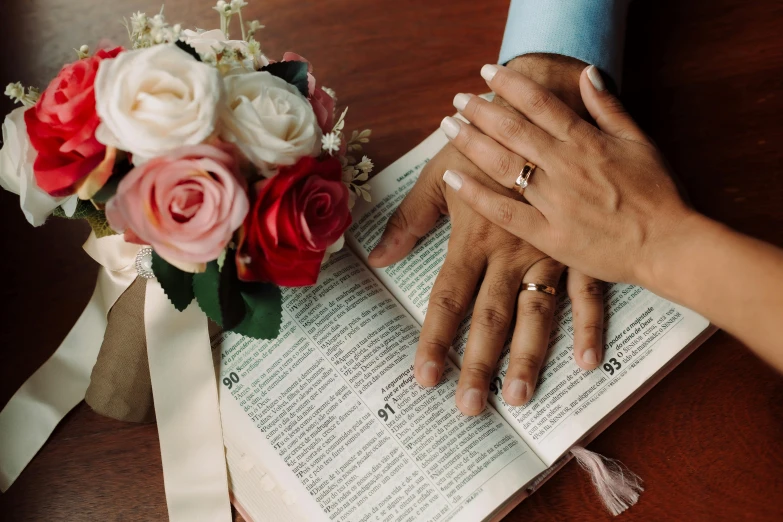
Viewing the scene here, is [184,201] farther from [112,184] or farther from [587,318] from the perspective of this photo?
[587,318]

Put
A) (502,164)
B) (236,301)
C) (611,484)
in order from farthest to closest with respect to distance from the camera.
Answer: (502,164) < (611,484) < (236,301)

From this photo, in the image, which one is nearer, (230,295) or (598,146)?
(230,295)

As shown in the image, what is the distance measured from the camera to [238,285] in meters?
0.58

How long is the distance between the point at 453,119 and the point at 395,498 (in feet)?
1.57

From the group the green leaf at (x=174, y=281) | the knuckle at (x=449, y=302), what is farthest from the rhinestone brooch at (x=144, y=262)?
the knuckle at (x=449, y=302)

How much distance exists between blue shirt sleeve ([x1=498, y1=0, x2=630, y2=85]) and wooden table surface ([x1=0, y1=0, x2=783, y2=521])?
0.23 feet

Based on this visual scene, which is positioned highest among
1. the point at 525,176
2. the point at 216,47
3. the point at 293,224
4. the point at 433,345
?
the point at 216,47

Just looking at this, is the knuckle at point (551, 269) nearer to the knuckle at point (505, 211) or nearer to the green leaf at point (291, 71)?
the knuckle at point (505, 211)

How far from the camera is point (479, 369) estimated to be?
71 cm

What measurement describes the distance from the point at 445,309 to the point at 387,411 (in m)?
0.14

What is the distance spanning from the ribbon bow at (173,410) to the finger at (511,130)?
0.43 metres

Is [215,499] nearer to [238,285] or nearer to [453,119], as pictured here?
[238,285]

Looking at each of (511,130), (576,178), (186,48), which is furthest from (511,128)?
(186,48)

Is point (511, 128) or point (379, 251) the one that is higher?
point (511, 128)
